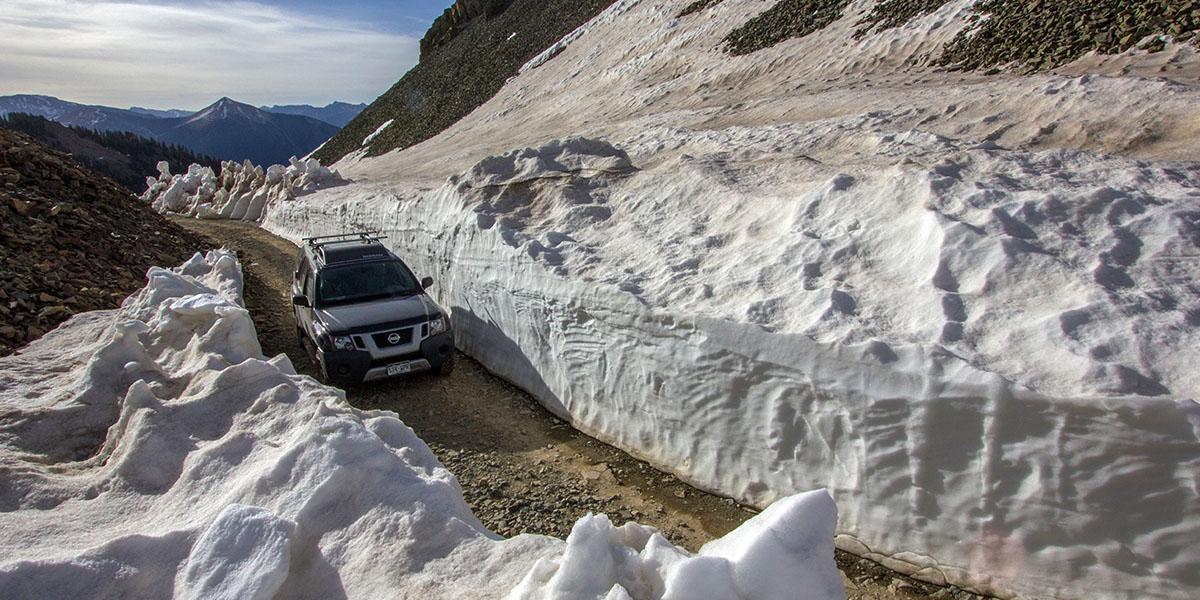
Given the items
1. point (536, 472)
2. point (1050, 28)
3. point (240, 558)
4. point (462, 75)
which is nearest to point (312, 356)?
point (536, 472)

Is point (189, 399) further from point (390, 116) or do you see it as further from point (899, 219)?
point (390, 116)

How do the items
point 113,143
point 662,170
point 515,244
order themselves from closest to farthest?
point 515,244 < point 662,170 < point 113,143

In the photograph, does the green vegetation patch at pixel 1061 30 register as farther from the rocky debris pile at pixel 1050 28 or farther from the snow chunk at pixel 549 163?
the snow chunk at pixel 549 163

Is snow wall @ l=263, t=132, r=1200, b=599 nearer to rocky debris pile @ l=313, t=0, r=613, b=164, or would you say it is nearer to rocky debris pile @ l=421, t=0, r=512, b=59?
rocky debris pile @ l=313, t=0, r=613, b=164

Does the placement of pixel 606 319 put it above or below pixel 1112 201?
below

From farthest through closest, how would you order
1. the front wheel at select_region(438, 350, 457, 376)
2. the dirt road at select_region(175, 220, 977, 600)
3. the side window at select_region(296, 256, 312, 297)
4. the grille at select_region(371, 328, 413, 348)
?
the side window at select_region(296, 256, 312, 297) → the front wheel at select_region(438, 350, 457, 376) → the grille at select_region(371, 328, 413, 348) → the dirt road at select_region(175, 220, 977, 600)

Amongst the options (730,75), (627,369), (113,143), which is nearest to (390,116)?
(730,75)

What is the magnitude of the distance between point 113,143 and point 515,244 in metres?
89.8

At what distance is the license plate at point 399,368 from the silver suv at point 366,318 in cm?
1

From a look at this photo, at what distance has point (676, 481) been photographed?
19.7 ft

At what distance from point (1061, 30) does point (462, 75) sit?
3526 centimetres

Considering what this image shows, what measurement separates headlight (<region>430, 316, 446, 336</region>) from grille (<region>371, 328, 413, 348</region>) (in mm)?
267

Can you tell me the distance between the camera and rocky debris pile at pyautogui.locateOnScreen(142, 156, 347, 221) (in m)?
22.6

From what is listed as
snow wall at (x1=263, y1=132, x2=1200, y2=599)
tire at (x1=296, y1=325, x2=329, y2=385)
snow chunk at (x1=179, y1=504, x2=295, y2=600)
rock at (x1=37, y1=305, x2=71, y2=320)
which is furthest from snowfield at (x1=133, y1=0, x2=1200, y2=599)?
rock at (x1=37, y1=305, x2=71, y2=320)
